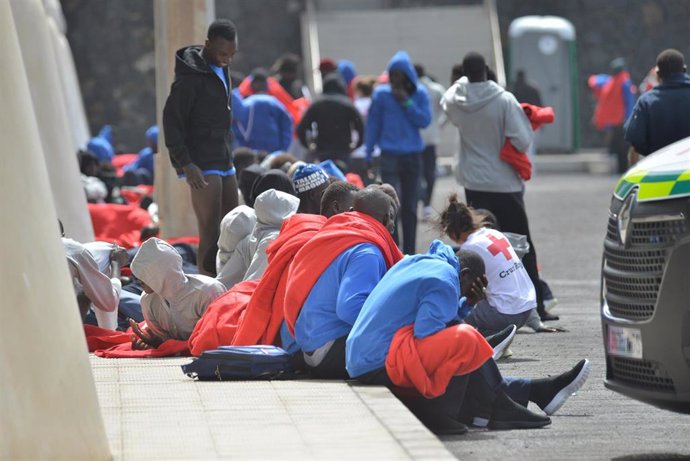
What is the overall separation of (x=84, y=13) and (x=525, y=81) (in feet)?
33.3

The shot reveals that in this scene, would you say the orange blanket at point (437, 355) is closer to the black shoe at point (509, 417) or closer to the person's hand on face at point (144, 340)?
the black shoe at point (509, 417)

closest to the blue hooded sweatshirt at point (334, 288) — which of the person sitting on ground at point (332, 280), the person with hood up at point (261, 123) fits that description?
the person sitting on ground at point (332, 280)

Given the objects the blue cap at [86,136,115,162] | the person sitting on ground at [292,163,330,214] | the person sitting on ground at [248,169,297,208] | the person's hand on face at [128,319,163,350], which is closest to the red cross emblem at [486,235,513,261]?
the person sitting on ground at [292,163,330,214]

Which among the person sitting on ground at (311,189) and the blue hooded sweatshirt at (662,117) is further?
the blue hooded sweatshirt at (662,117)

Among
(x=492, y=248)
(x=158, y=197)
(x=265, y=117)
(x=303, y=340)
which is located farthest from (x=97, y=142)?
(x=303, y=340)

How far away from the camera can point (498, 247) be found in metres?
9.96

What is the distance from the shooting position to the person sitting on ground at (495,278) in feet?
32.4

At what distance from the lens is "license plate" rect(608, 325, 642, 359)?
6660 mm

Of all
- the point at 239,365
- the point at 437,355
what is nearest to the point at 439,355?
the point at 437,355

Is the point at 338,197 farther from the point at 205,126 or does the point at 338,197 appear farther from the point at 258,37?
the point at 258,37

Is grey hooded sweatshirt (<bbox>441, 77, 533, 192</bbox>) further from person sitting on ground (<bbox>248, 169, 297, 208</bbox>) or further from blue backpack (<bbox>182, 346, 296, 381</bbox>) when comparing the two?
blue backpack (<bbox>182, 346, 296, 381</bbox>)

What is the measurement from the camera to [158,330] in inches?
372

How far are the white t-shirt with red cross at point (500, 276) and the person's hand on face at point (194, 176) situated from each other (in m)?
2.12

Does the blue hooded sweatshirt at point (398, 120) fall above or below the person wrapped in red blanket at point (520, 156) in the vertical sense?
below
